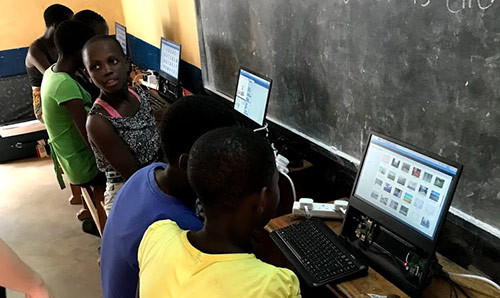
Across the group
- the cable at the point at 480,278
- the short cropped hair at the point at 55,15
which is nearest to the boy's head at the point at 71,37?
the short cropped hair at the point at 55,15

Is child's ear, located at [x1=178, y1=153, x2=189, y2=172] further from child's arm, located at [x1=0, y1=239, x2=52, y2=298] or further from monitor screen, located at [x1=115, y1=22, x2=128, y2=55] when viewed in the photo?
monitor screen, located at [x1=115, y1=22, x2=128, y2=55]

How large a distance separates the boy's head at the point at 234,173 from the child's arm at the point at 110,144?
85 cm

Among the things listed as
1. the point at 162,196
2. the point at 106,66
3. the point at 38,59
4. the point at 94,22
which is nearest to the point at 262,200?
the point at 162,196

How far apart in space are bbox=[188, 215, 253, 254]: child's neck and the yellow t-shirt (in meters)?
0.02

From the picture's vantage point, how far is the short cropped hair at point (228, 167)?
0.83 meters

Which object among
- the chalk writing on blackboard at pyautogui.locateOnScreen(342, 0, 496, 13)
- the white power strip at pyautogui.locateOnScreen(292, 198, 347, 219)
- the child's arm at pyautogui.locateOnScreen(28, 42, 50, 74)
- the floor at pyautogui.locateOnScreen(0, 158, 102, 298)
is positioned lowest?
the floor at pyautogui.locateOnScreen(0, 158, 102, 298)

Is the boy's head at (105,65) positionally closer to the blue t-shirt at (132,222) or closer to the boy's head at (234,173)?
the blue t-shirt at (132,222)

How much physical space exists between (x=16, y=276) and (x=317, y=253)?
815 millimetres

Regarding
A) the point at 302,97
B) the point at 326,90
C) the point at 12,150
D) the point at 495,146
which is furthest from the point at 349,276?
the point at 12,150

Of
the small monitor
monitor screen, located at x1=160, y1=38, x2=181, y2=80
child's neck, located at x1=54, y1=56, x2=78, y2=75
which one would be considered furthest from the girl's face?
monitor screen, located at x1=160, y1=38, x2=181, y2=80

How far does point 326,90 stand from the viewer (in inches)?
72.1

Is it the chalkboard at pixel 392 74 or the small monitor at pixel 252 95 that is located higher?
the chalkboard at pixel 392 74

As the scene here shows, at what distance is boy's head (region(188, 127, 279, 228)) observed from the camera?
83 cm

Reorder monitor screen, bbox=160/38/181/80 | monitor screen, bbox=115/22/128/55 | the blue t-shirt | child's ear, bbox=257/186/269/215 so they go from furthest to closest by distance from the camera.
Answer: monitor screen, bbox=115/22/128/55
monitor screen, bbox=160/38/181/80
the blue t-shirt
child's ear, bbox=257/186/269/215
